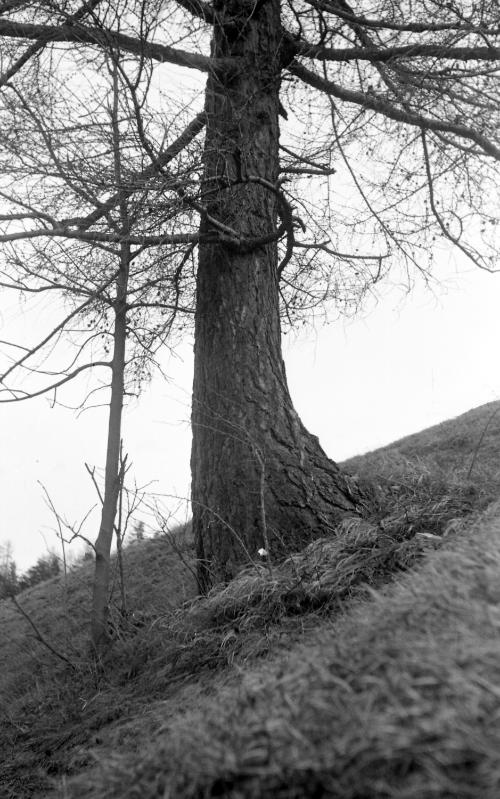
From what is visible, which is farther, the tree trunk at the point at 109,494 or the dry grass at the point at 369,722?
the tree trunk at the point at 109,494

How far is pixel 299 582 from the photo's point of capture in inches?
158

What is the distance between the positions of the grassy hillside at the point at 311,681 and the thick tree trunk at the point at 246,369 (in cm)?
43

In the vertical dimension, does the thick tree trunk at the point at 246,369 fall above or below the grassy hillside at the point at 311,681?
above

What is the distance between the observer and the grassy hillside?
1.65 metres

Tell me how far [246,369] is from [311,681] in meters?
3.81

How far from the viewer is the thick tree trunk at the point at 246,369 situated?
17.1 feet

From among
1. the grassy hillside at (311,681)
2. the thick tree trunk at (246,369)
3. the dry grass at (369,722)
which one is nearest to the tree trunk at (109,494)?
the grassy hillside at (311,681)

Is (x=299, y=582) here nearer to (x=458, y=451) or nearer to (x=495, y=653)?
(x=495, y=653)

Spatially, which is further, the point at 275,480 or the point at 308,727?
the point at 275,480

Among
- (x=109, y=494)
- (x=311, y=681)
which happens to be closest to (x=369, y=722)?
(x=311, y=681)

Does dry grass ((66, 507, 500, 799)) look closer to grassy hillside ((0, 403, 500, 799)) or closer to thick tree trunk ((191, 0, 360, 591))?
grassy hillside ((0, 403, 500, 799))

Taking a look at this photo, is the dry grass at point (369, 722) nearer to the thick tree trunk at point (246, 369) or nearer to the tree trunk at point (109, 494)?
the thick tree trunk at point (246, 369)

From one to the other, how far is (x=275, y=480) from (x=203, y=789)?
3.50 m

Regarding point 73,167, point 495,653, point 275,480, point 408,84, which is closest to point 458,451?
point 275,480
